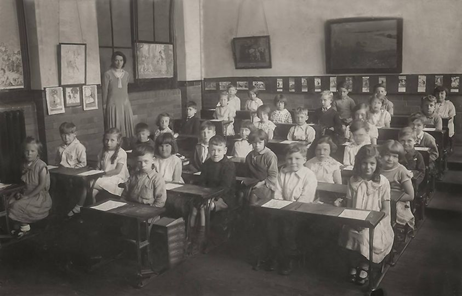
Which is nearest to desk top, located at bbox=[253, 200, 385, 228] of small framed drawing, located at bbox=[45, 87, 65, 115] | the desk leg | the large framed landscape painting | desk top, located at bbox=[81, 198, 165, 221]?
the desk leg

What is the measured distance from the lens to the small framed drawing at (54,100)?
19.7 ft

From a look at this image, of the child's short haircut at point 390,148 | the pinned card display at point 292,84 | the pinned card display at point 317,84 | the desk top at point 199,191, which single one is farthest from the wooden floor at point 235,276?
the pinned card display at point 292,84

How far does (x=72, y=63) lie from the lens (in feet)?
20.7

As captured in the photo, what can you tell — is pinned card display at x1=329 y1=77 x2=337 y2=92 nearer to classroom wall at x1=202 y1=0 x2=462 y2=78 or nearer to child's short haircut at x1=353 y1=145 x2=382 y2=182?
classroom wall at x1=202 y1=0 x2=462 y2=78

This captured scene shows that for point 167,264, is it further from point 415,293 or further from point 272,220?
point 415,293

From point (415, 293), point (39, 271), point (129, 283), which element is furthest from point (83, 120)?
point (415, 293)

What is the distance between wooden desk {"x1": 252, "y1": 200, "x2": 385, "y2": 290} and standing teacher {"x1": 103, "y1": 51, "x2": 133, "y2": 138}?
402cm

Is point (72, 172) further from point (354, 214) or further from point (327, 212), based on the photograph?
point (354, 214)

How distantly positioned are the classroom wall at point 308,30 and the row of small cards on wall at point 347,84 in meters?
0.12

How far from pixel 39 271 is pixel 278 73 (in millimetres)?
5923

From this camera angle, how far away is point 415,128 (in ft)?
16.4

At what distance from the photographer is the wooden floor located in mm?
3225

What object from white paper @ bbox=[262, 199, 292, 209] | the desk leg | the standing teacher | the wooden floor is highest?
the standing teacher

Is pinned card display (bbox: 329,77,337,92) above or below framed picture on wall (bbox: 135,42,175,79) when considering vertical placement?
below
